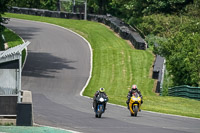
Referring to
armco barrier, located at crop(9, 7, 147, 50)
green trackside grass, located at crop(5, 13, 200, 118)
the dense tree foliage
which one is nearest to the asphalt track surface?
green trackside grass, located at crop(5, 13, 200, 118)

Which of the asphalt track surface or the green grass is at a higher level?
the green grass

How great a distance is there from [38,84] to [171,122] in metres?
17.7

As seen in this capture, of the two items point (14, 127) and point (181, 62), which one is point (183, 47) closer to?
point (181, 62)

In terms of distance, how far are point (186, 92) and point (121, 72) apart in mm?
9704

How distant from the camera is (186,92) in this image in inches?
1394

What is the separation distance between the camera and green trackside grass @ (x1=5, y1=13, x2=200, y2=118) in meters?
31.1

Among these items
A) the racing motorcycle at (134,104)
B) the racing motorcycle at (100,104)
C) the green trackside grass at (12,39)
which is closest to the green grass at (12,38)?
the green trackside grass at (12,39)

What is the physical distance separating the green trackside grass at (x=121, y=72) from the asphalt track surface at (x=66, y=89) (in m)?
1.13

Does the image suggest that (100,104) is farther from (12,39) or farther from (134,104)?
(12,39)

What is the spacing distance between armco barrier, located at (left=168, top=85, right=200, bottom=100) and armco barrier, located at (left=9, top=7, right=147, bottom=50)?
16.7 meters

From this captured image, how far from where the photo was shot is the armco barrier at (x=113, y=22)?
179ft

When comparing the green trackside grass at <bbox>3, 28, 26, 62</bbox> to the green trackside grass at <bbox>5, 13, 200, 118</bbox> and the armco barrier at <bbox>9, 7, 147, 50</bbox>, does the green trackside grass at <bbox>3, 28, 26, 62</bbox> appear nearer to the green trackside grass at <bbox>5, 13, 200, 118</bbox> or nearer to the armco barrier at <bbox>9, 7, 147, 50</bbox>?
Answer: the armco barrier at <bbox>9, 7, 147, 50</bbox>

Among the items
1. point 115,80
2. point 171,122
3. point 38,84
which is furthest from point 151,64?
point 171,122

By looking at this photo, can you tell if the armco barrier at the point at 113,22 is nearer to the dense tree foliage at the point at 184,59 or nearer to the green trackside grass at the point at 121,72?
the green trackside grass at the point at 121,72
